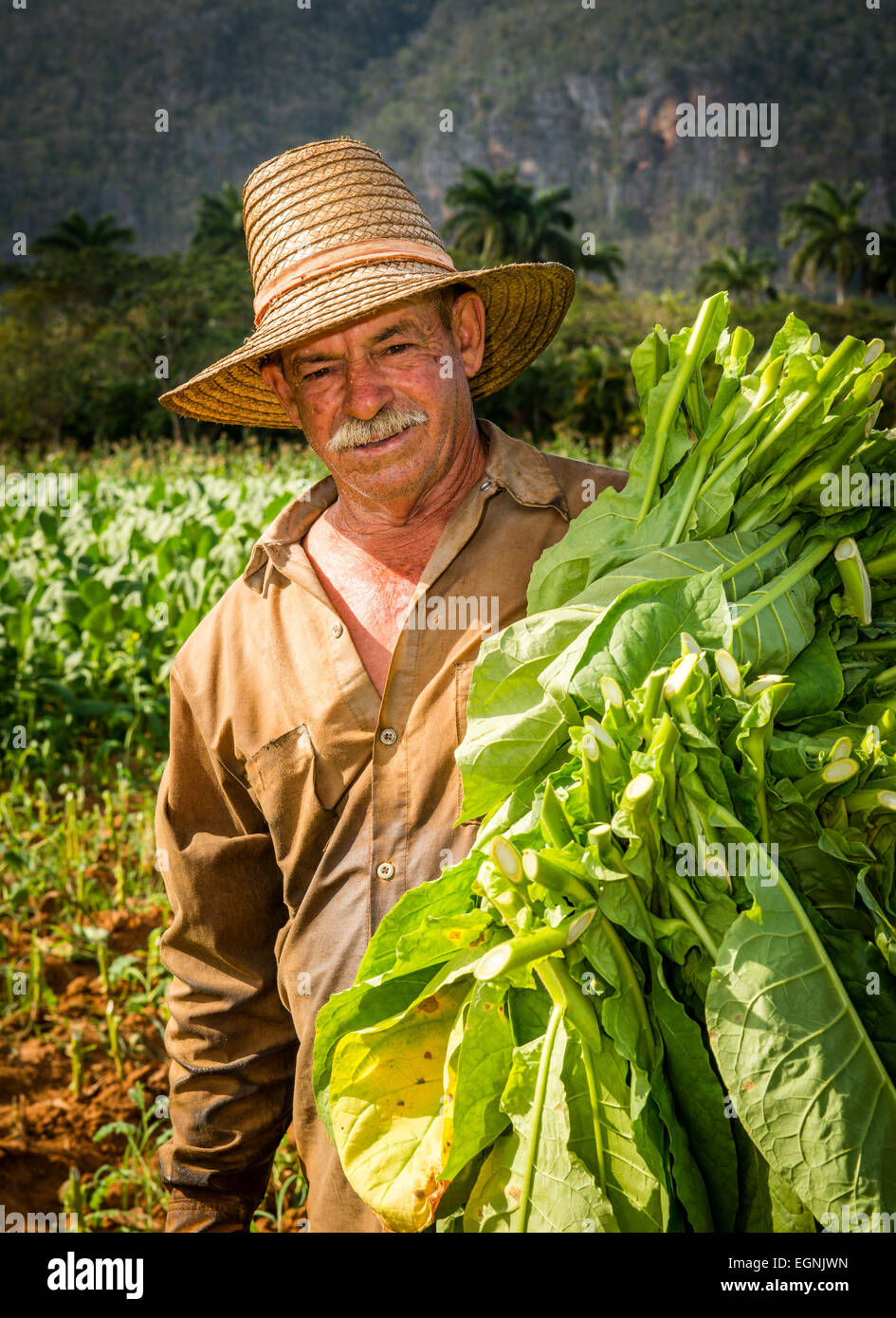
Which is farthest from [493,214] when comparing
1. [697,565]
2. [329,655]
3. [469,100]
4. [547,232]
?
[469,100]

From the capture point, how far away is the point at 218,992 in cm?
223

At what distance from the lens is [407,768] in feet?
6.51

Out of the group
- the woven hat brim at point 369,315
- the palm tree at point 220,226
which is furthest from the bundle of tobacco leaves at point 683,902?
the palm tree at point 220,226

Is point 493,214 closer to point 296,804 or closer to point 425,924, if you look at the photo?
point 296,804

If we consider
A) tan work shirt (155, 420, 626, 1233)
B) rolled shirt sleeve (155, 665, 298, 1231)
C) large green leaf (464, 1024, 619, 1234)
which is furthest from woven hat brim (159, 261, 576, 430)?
large green leaf (464, 1024, 619, 1234)

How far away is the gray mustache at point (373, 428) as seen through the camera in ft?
6.66

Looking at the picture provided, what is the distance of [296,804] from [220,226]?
58450mm

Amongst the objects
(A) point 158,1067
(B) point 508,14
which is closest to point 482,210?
(A) point 158,1067

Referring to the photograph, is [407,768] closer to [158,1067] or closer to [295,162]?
[295,162]

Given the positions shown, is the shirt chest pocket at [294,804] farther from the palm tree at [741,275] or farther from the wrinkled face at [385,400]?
the palm tree at [741,275]

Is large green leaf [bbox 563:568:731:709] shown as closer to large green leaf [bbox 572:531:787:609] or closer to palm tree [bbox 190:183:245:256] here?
large green leaf [bbox 572:531:787:609]

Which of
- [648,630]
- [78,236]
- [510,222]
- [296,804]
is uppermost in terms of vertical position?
[78,236]

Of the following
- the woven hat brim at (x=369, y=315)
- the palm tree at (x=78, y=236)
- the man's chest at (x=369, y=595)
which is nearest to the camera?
the woven hat brim at (x=369, y=315)

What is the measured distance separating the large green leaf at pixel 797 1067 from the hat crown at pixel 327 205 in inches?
58.7
